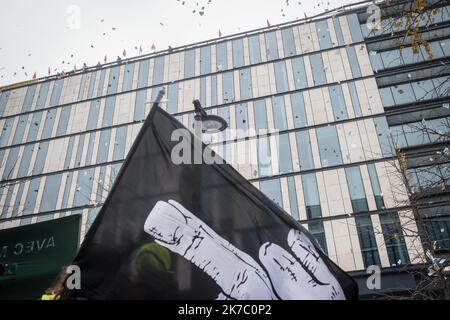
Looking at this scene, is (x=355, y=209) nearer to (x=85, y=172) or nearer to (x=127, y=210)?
(x=85, y=172)

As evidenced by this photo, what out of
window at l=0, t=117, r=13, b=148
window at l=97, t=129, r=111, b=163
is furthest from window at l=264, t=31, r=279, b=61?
window at l=0, t=117, r=13, b=148

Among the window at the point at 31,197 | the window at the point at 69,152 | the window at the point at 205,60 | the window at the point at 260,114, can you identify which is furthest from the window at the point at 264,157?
the window at the point at 31,197

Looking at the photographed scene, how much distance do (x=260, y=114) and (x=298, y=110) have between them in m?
2.89

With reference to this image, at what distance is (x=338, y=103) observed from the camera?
29.3 metres

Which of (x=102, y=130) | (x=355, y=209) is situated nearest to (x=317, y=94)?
(x=355, y=209)

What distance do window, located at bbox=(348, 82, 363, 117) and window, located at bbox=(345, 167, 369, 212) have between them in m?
4.49

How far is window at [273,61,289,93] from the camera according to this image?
102ft

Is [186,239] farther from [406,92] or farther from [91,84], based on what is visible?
[91,84]

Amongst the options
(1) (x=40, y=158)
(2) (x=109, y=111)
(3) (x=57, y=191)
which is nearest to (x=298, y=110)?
(2) (x=109, y=111)

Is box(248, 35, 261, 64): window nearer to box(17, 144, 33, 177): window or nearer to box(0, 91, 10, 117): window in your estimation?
box(17, 144, 33, 177): window

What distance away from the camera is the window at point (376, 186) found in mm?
25016

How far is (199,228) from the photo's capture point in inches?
101
